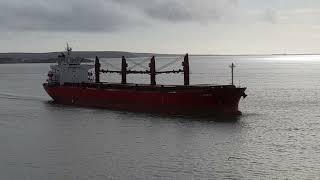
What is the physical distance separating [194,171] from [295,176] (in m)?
4.73

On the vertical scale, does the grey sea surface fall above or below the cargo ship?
below

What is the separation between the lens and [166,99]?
42.7 m

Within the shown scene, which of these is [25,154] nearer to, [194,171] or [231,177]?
[194,171]

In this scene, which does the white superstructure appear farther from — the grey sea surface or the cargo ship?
the grey sea surface

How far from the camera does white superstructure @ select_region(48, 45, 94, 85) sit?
5756 centimetres

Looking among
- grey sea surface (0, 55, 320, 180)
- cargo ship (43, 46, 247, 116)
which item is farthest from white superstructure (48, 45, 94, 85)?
grey sea surface (0, 55, 320, 180)

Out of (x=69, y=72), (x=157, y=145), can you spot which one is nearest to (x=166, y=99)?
(x=157, y=145)

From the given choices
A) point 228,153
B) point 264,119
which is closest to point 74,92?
point 264,119

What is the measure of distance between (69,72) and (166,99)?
62.2 feet

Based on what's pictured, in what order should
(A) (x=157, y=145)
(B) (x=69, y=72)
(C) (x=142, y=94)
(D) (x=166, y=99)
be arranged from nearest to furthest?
(A) (x=157, y=145)
(D) (x=166, y=99)
(C) (x=142, y=94)
(B) (x=69, y=72)

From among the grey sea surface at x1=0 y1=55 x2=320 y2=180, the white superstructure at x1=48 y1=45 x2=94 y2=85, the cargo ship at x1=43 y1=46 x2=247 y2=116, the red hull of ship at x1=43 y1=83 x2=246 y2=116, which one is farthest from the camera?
the white superstructure at x1=48 y1=45 x2=94 y2=85

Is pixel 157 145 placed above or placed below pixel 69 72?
below

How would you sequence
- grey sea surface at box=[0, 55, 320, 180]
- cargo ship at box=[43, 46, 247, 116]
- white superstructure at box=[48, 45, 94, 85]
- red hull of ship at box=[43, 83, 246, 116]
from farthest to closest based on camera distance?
white superstructure at box=[48, 45, 94, 85]
cargo ship at box=[43, 46, 247, 116]
red hull of ship at box=[43, 83, 246, 116]
grey sea surface at box=[0, 55, 320, 180]

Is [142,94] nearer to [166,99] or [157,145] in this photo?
[166,99]
